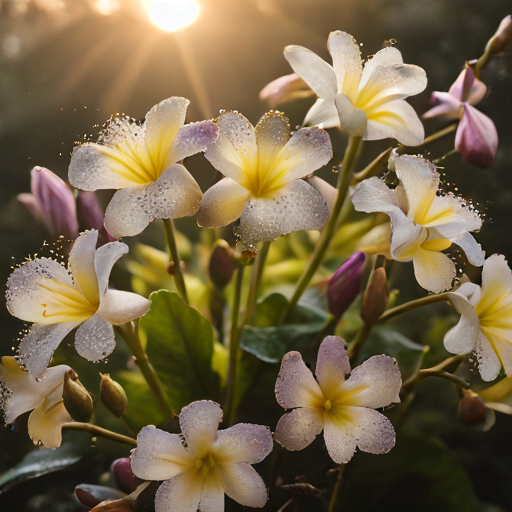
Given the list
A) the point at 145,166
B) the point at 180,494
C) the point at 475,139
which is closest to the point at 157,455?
the point at 180,494

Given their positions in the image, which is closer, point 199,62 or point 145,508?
point 145,508

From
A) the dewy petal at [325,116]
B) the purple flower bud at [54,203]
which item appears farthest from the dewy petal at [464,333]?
the purple flower bud at [54,203]

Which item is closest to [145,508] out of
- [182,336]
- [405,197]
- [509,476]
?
[182,336]

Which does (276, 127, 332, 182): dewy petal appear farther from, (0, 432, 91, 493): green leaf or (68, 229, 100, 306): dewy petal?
(0, 432, 91, 493): green leaf

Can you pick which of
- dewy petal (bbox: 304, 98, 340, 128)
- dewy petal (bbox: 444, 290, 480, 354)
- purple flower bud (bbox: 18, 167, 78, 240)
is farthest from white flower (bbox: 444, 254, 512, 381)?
purple flower bud (bbox: 18, 167, 78, 240)

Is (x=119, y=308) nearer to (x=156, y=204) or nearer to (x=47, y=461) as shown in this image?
(x=156, y=204)

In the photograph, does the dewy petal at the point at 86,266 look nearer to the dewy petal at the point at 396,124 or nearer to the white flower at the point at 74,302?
the white flower at the point at 74,302

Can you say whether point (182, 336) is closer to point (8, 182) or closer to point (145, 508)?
point (145, 508)
